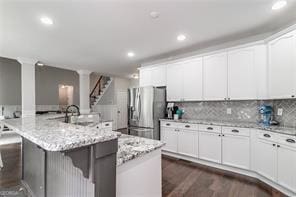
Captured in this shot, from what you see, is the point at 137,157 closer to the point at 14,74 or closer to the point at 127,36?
the point at 127,36

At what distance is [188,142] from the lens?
11.8 ft

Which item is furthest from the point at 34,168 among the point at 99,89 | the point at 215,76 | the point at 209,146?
the point at 99,89

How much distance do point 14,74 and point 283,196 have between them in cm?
925

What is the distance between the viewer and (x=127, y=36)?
10.5ft

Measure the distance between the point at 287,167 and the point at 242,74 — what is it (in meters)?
1.74

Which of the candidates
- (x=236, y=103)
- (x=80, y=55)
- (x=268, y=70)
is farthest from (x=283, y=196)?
(x=80, y=55)

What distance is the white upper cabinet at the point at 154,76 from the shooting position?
4.52 meters

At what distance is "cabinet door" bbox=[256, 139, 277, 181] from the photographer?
241 cm

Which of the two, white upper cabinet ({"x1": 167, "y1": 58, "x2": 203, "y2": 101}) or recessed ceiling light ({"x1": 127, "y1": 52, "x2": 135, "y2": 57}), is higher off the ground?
recessed ceiling light ({"x1": 127, "y1": 52, "x2": 135, "y2": 57})

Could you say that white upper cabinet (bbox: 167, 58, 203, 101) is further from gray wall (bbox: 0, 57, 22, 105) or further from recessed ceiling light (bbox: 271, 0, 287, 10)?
gray wall (bbox: 0, 57, 22, 105)

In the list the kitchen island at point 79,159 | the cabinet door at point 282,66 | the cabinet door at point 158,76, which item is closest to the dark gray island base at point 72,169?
the kitchen island at point 79,159

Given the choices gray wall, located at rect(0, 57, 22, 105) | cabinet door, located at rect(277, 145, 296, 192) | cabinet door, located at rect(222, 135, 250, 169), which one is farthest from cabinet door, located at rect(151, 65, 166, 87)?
gray wall, located at rect(0, 57, 22, 105)

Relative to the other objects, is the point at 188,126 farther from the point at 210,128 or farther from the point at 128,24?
the point at 128,24

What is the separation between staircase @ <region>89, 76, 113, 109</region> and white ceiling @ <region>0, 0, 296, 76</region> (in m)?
4.20
